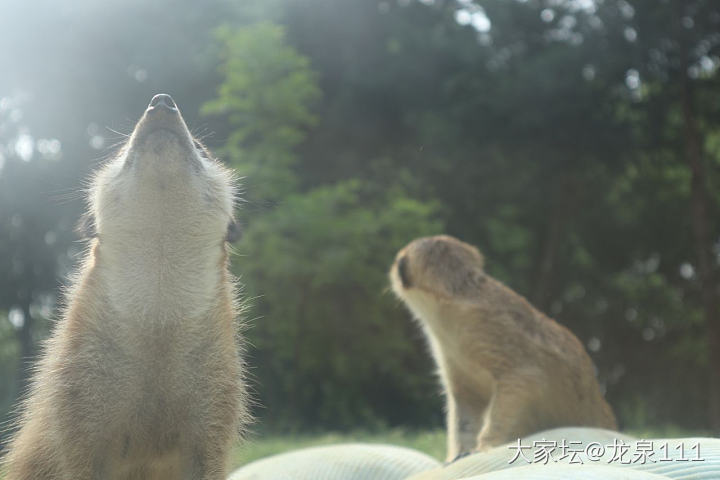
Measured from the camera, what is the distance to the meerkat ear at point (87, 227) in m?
3.03

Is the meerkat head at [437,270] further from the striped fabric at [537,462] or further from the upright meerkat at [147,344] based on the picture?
the upright meerkat at [147,344]

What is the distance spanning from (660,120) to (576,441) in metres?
10.9

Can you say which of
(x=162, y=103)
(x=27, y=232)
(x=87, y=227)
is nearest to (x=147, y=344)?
(x=87, y=227)

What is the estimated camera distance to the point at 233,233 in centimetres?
312

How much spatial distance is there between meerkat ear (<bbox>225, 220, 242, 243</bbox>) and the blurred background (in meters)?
5.28

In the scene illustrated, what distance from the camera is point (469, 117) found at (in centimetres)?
1365

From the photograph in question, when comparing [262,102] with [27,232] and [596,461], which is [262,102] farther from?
[596,461]

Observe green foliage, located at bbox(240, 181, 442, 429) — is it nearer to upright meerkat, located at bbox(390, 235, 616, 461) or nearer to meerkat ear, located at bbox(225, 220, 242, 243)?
upright meerkat, located at bbox(390, 235, 616, 461)

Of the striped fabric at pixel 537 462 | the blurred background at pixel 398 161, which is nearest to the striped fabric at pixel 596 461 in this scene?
the striped fabric at pixel 537 462

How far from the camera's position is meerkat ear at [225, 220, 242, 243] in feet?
10.1

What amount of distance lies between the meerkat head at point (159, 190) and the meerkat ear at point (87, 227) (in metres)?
0.11

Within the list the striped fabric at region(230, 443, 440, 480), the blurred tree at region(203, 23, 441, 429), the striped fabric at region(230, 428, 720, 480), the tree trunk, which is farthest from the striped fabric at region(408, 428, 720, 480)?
the tree trunk

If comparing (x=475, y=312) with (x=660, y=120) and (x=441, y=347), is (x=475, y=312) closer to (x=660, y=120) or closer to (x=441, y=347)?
(x=441, y=347)

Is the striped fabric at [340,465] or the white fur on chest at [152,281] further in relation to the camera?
the striped fabric at [340,465]
